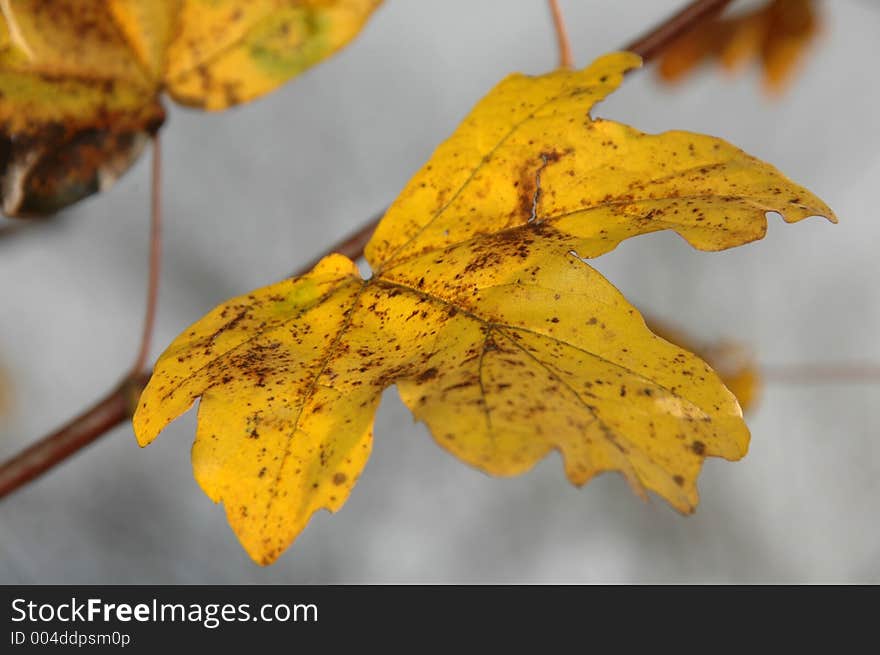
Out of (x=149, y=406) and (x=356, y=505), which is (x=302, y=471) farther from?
(x=356, y=505)

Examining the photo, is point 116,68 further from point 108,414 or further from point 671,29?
point 671,29

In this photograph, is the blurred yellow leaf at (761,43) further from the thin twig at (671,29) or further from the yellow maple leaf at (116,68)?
the yellow maple leaf at (116,68)

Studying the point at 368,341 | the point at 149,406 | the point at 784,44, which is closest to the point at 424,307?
the point at 368,341

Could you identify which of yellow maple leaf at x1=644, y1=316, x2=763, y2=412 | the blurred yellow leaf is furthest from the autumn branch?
the blurred yellow leaf

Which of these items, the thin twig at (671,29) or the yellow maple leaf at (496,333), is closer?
the yellow maple leaf at (496,333)

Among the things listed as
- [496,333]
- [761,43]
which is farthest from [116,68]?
[761,43]

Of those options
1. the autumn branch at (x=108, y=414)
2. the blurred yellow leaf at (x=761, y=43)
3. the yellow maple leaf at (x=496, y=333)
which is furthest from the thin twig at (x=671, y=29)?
the blurred yellow leaf at (x=761, y=43)
